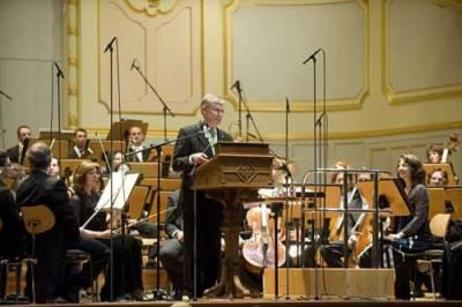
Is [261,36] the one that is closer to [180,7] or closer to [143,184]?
[180,7]

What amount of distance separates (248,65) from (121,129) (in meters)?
3.20

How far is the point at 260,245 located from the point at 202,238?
0.98 m

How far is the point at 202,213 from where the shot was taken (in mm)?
6723

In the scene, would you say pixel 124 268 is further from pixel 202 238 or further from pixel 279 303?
pixel 279 303

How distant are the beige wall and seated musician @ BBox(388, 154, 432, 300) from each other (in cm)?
419

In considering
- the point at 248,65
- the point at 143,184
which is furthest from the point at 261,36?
the point at 143,184

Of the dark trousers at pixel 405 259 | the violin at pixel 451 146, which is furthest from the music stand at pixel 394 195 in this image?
the violin at pixel 451 146

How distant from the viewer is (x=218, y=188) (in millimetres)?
6172

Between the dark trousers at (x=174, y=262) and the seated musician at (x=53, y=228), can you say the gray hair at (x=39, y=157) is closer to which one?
the seated musician at (x=53, y=228)

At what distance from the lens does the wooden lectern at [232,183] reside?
6.09 meters

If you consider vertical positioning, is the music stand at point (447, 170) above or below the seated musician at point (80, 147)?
below

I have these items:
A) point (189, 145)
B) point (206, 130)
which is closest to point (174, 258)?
point (189, 145)

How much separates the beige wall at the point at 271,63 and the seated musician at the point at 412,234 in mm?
4191

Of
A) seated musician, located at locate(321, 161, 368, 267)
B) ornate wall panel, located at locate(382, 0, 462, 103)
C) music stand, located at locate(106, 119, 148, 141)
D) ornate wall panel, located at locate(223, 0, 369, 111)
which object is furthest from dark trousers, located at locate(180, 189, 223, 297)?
ornate wall panel, located at locate(223, 0, 369, 111)
